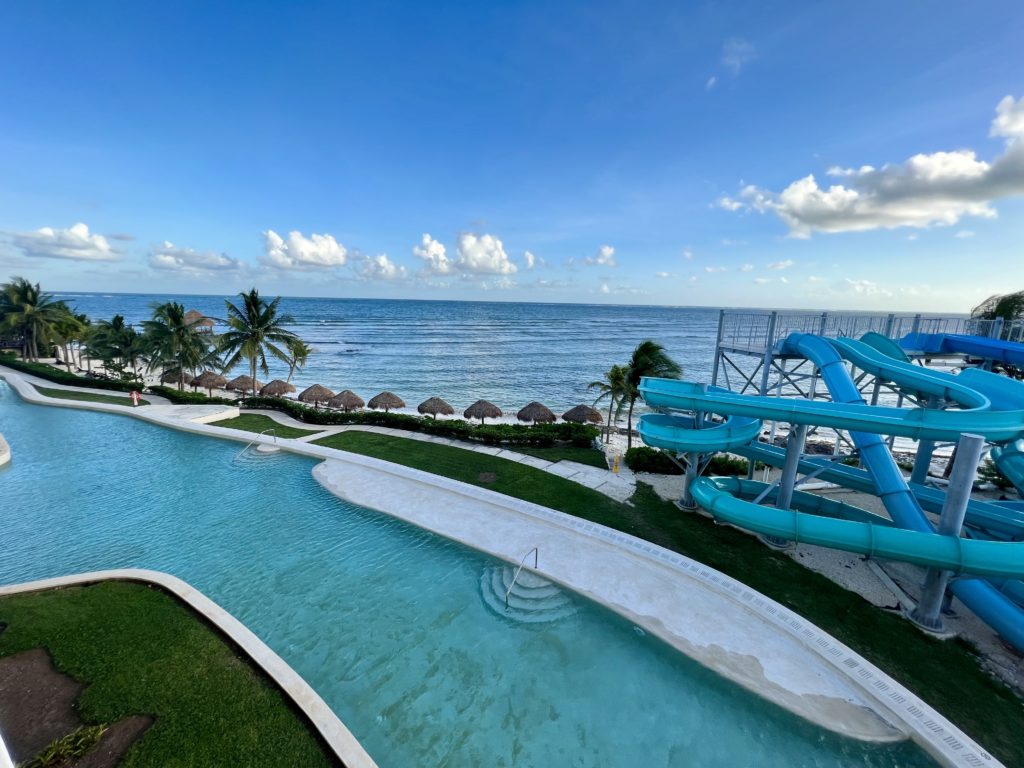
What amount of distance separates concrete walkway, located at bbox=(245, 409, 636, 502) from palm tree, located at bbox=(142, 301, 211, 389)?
40.7 ft

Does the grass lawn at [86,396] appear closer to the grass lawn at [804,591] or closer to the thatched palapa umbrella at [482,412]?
the grass lawn at [804,591]

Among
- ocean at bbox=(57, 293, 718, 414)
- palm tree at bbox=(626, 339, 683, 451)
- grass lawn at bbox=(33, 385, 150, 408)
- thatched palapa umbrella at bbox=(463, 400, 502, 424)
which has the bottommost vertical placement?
ocean at bbox=(57, 293, 718, 414)

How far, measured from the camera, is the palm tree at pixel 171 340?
106 feet

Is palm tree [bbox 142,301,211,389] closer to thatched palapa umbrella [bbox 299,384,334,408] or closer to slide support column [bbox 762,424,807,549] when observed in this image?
thatched palapa umbrella [bbox 299,384,334,408]

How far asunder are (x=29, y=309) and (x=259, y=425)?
3677 cm

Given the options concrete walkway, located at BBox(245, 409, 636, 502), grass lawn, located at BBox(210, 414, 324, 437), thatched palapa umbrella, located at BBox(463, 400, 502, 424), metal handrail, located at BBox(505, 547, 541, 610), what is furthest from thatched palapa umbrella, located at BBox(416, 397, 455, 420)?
metal handrail, located at BBox(505, 547, 541, 610)

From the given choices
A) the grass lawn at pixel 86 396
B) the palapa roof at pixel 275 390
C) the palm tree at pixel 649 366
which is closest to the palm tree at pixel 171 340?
the grass lawn at pixel 86 396

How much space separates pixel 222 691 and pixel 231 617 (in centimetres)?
208

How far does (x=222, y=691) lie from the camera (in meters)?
7.86

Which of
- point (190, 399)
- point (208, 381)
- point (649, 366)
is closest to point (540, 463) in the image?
point (649, 366)

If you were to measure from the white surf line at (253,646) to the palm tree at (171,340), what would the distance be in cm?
2648

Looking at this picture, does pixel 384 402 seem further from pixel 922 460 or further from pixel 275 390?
pixel 922 460

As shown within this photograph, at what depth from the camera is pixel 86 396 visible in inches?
1232

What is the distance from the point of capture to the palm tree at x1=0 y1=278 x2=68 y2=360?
41812 millimetres
